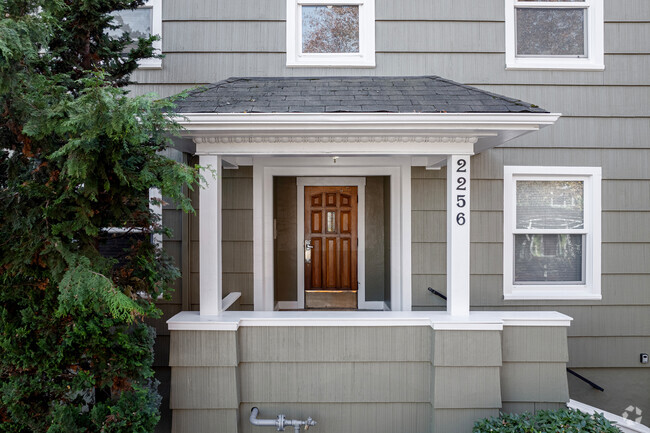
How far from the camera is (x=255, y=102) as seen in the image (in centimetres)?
299

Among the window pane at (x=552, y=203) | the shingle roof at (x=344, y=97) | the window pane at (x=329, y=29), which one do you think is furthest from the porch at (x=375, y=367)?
the window pane at (x=329, y=29)

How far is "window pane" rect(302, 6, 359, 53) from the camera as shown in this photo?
3.85 meters

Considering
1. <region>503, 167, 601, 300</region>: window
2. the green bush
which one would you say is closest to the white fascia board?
<region>503, 167, 601, 300</region>: window

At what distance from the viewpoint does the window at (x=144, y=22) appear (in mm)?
3754

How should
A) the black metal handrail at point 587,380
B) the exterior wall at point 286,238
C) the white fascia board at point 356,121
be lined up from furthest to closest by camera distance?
the exterior wall at point 286,238 → the black metal handrail at point 587,380 → the white fascia board at point 356,121

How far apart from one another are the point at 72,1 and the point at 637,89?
4732 millimetres

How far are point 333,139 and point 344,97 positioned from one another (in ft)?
1.26

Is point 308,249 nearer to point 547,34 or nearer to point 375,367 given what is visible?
point 375,367

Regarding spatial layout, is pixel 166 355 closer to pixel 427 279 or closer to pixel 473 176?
pixel 427 279

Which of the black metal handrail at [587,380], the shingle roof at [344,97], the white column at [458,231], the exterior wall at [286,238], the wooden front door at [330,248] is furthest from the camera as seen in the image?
the wooden front door at [330,248]

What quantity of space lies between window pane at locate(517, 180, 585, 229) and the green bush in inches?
68.7

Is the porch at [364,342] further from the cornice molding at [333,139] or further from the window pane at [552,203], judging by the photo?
the window pane at [552,203]

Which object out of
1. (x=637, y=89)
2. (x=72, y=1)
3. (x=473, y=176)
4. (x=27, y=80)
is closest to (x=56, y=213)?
(x=27, y=80)

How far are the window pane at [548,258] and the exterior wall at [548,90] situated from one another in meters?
0.23
